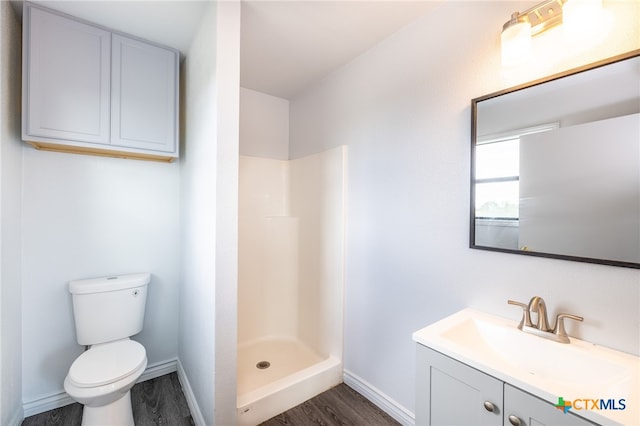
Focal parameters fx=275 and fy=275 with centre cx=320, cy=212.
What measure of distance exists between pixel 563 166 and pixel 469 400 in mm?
955

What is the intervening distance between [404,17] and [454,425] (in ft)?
6.48

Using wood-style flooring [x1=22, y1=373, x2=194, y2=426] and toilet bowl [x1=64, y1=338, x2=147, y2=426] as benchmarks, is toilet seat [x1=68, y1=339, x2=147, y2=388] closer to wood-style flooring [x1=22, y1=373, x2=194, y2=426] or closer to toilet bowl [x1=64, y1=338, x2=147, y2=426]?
toilet bowl [x1=64, y1=338, x2=147, y2=426]

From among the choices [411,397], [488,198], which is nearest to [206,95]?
[488,198]

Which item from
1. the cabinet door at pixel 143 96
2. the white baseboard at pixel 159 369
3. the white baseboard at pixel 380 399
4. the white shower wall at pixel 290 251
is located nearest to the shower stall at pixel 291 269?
the white shower wall at pixel 290 251

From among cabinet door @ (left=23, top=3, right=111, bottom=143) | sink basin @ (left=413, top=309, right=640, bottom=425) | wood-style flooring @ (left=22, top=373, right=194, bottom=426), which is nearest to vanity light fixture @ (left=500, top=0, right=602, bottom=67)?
sink basin @ (left=413, top=309, right=640, bottom=425)

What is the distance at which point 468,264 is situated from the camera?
4.49 ft

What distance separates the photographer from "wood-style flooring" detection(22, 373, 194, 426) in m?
1.66

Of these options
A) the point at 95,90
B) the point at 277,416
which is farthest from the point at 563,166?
the point at 95,90

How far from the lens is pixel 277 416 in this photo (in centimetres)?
170

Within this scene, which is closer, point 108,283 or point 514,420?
point 514,420

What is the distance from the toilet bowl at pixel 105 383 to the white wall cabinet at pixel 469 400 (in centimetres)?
148

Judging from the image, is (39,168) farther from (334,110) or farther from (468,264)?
(468,264)

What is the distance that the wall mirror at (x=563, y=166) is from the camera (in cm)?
95

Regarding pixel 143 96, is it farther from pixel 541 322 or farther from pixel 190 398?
pixel 541 322
